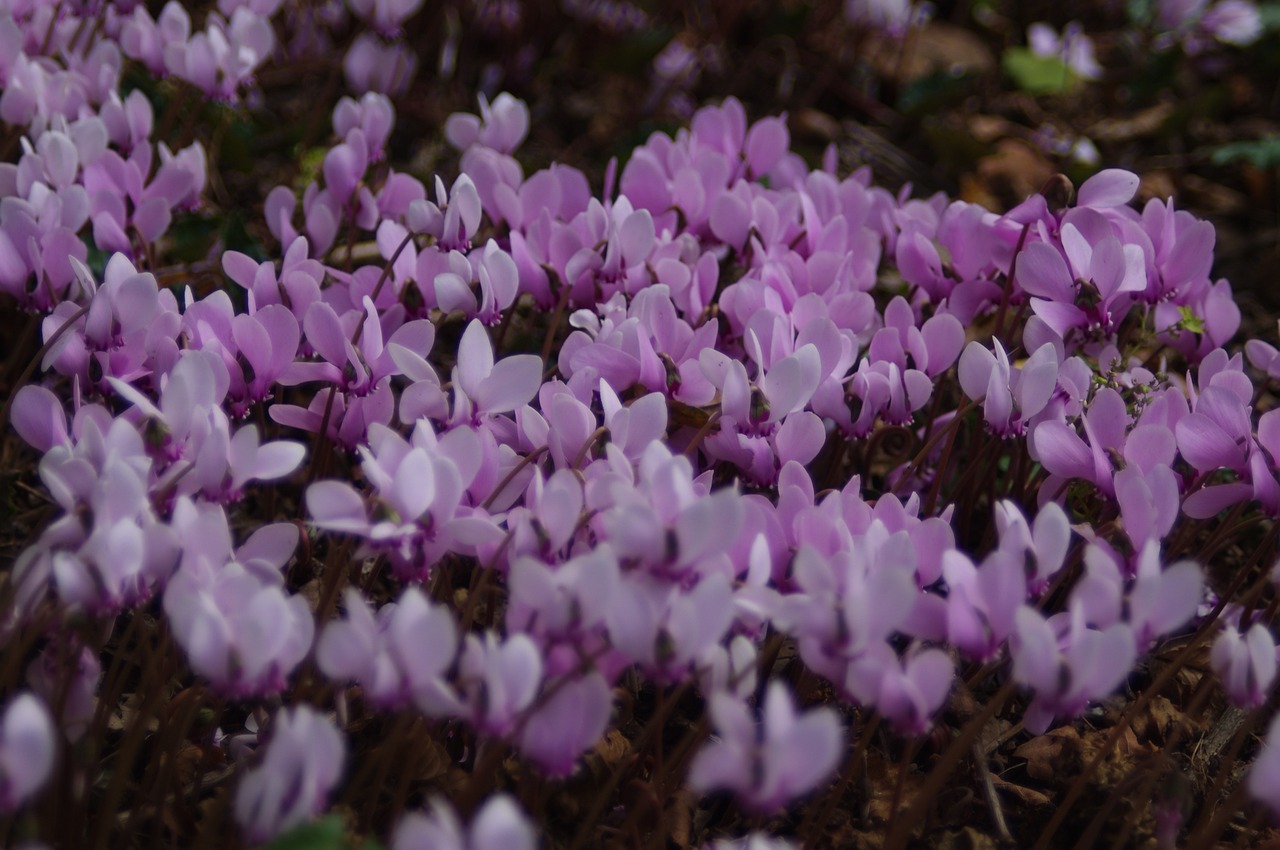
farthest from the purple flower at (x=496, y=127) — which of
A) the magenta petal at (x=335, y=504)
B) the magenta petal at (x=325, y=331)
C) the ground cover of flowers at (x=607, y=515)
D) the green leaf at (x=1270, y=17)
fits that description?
the green leaf at (x=1270, y=17)

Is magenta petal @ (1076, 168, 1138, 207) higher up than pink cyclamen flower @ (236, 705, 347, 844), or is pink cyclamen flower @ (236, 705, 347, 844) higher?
magenta petal @ (1076, 168, 1138, 207)

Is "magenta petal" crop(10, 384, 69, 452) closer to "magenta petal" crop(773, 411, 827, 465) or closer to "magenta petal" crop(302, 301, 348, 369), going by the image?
"magenta petal" crop(302, 301, 348, 369)

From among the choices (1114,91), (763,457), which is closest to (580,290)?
(763,457)

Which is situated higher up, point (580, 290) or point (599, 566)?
point (599, 566)

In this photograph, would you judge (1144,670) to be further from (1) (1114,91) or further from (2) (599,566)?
(1) (1114,91)

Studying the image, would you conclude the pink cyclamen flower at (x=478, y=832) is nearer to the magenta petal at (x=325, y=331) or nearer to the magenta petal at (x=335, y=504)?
the magenta petal at (x=335, y=504)

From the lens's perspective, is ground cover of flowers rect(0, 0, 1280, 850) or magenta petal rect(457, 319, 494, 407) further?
magenta petal rect(457, 319, 494, 407)

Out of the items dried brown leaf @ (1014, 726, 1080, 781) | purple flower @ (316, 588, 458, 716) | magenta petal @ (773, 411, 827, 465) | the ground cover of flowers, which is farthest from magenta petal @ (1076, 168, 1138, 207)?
purple flower @ (316, 588, 458, 716)
